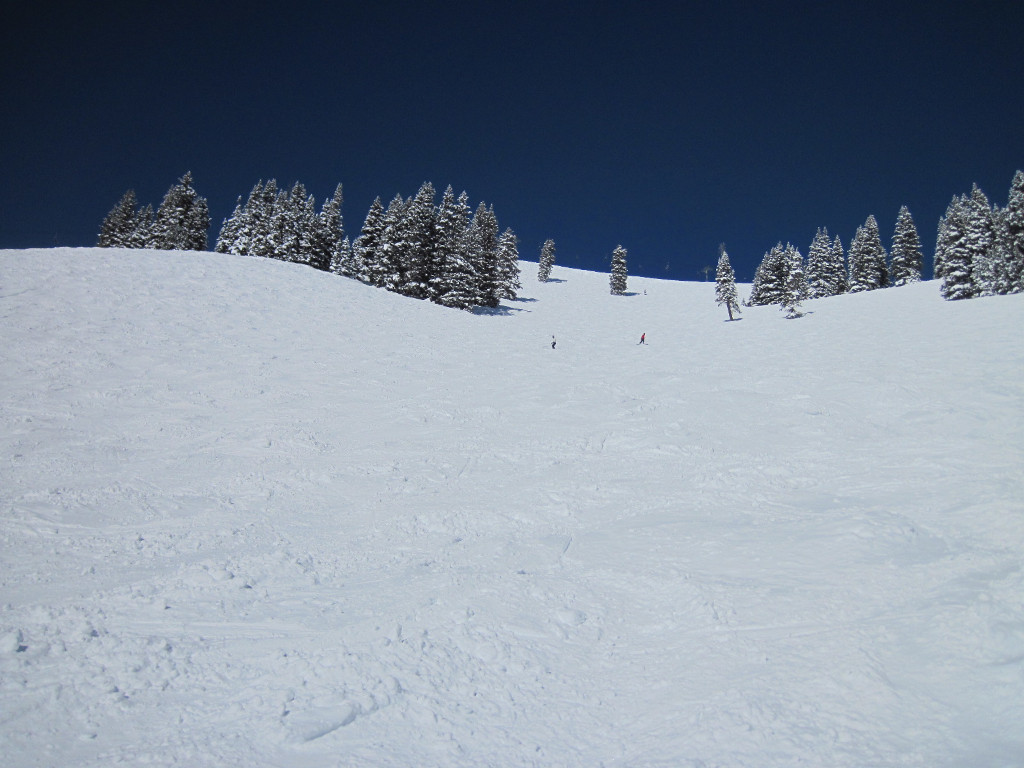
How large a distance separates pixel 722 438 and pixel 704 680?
8773mm

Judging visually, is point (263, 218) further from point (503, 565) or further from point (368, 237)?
point (503, 565)

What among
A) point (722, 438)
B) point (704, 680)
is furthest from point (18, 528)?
point (722, 438)

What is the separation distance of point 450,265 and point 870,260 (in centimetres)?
5193

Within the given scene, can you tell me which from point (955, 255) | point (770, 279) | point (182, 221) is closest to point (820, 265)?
point (770, 279)

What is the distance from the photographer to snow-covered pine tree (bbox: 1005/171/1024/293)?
37.1 m

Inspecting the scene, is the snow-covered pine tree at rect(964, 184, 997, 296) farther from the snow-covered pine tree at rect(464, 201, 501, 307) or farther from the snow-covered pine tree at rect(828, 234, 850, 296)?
the snow-covered pine tree at rect(464, 201, 501, 307)

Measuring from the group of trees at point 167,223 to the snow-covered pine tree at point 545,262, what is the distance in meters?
50.5

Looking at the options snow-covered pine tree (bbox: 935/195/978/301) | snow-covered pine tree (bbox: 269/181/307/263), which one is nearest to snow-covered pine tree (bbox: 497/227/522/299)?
snow-covered pine tree (bbox: 269/181/307/263)

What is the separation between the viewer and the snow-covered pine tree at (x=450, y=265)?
45.1 m

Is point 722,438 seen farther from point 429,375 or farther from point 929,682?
point 429,375

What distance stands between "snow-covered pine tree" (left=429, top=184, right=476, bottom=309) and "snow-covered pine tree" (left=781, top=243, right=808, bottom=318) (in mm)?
29850

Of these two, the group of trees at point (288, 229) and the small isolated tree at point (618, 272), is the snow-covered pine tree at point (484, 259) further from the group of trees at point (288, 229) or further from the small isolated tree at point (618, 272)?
the small isolated tree at point (618, 272)

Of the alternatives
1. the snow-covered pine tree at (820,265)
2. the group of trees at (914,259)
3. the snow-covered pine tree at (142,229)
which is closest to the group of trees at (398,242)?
the snow-covered pine tree at (142,229)

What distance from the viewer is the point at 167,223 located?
5962 cm
